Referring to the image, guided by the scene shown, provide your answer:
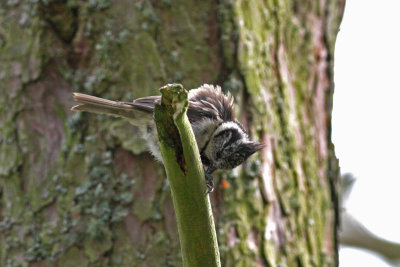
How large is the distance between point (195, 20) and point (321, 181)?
1.23m

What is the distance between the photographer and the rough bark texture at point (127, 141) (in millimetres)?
2906

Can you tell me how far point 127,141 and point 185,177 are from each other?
144 cm

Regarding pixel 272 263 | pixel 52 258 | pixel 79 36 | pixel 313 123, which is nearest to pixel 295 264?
pixel 272 263

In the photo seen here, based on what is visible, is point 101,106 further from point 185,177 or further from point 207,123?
point 185,177

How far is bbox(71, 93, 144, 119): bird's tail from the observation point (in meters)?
2.72

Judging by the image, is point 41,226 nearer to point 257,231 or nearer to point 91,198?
point 91,198

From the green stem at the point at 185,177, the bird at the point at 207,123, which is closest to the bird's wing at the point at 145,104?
the bird at the point at 207,123

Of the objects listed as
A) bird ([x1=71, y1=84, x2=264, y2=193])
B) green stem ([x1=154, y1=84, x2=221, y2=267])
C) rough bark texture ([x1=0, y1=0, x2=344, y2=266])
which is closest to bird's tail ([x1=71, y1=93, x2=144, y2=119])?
bird ([x1=71, y1=84, x2=264, y2=193])

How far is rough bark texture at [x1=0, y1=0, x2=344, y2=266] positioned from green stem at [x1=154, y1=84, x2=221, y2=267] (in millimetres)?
1154

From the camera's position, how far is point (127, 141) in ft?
9.98

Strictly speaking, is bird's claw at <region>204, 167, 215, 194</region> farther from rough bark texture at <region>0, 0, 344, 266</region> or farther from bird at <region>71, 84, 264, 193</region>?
rough bark texture at <region>0, 0, 344, 266</region>

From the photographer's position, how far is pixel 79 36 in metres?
3.19

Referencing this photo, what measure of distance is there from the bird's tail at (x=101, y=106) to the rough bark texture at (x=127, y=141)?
0.22 m

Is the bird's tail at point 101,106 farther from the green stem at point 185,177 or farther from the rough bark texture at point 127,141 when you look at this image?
the green stem at point 185,177
